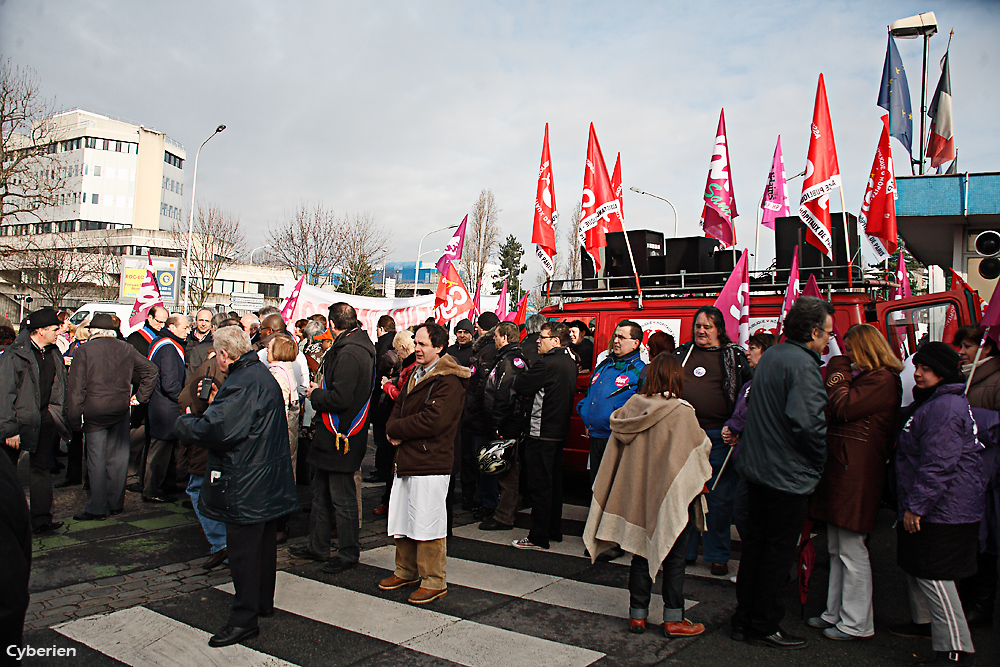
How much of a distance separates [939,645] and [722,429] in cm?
193

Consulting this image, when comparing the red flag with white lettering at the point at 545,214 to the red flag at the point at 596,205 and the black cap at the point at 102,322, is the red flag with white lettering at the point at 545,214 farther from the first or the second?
the black cap at the point at 102,322

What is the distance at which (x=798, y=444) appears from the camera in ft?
13.1

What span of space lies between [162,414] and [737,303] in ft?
20.4

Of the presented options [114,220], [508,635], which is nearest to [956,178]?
[508,635]

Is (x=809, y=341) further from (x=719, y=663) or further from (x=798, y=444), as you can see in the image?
(x=719, y=663)

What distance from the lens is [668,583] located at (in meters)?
4.17

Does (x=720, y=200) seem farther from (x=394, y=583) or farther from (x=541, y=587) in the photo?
(x=394, y=583)

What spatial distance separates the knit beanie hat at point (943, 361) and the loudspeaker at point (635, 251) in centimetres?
536

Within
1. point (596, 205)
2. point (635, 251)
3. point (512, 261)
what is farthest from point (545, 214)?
point (512, 261)

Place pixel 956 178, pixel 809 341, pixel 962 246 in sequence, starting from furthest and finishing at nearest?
pixel 962 246 < pixel 956 178 < pixel 809 341

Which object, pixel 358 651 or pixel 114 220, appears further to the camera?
pixel 114 220

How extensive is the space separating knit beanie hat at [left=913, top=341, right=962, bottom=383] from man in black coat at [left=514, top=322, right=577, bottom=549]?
9.38 ft

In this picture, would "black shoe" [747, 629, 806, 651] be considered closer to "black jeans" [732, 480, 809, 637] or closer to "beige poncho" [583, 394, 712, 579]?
"black jeans" [732, 480, 809, 637]

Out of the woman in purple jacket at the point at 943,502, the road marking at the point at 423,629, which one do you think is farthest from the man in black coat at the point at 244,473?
the woman in purple jacket at the point at 943,502
